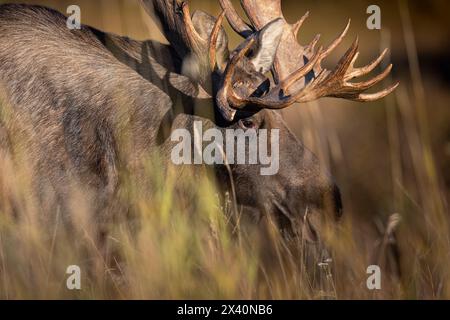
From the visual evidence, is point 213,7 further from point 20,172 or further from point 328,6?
point 20,172

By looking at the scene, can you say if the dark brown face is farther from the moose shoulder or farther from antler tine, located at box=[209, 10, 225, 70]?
antler tine, located at box=[209, 10, 225, 70]

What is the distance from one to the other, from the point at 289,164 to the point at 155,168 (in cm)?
78

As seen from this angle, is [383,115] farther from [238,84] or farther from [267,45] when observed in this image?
[238,84]

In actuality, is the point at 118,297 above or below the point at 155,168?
below

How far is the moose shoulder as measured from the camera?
523 cm

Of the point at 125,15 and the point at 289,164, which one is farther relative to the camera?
the point at 125,15

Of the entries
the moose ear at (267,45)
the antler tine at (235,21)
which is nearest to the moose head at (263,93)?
the moose ear at (267,45)

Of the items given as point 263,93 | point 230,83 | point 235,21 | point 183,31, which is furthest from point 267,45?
point 235,21

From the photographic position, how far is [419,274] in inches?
194

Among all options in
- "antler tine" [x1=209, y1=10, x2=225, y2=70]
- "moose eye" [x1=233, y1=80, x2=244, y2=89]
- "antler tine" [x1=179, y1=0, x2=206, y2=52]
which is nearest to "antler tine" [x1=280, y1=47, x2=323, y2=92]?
"moose eye" [x1=233, y1=80, x2=244, y2=89]

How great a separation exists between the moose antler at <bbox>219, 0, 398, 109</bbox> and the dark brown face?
272mm
